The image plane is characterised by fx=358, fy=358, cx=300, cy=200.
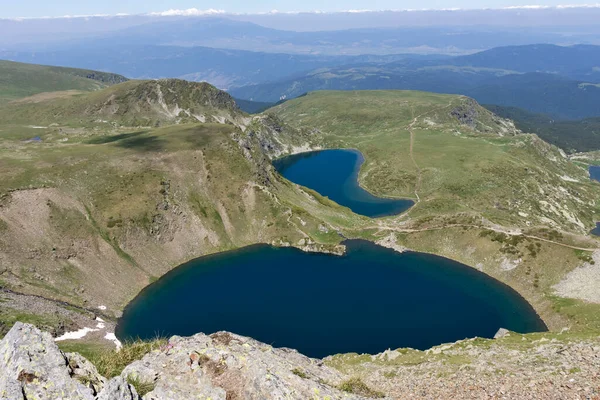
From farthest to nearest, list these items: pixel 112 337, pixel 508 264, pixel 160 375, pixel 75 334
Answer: pixel 508 264 → pixel 112 337 → pixel 75 334 → pixel 160 375

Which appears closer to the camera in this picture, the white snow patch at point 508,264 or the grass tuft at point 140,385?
the grass tuft at point 140,385

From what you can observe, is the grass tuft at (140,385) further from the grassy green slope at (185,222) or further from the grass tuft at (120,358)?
the grassy green slope at (185,222)

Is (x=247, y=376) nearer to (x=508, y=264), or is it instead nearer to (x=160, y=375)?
(x=160, y=375)

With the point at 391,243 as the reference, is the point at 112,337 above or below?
above

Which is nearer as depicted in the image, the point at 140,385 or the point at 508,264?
the point at 140,385


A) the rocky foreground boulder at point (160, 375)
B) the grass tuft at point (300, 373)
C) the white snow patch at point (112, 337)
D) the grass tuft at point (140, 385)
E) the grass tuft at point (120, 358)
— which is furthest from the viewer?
the white snow patch at point (112, 337)

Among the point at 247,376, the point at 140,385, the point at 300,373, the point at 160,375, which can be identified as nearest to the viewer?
the point at 140,385

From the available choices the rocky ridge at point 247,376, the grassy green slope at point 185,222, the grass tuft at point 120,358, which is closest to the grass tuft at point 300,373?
the rocky ridge at point 247,376

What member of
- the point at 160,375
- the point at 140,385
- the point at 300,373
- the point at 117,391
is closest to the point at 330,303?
the point at 300,373
